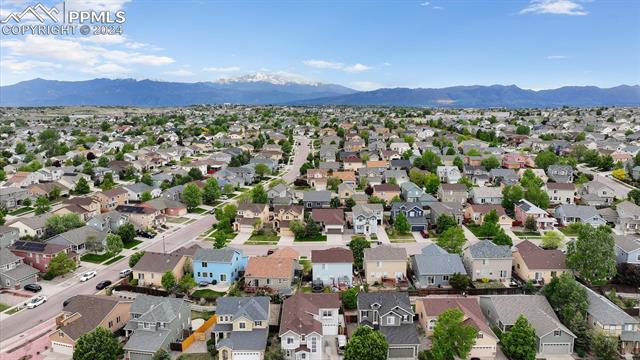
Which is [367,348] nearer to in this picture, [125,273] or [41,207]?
[125,273]

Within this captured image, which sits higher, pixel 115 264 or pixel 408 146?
pixel 408 146

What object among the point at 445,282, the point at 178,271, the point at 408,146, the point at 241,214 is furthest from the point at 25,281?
the point at 408,146

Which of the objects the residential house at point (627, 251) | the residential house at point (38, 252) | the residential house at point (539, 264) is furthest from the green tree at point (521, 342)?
the residential house at point (38, 252)

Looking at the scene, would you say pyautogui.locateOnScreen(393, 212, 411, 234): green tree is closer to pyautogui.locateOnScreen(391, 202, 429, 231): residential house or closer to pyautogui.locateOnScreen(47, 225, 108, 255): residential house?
pyautogui.locateOnScreen(391, 202, 429, 231): residential house

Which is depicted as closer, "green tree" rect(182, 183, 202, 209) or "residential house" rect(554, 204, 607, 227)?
"residential house" rect(554, 204, 607, 227)

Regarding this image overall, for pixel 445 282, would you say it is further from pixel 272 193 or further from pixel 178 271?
pixel 272 193

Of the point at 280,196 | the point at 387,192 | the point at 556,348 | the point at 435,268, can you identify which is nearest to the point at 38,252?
the point at 280,196

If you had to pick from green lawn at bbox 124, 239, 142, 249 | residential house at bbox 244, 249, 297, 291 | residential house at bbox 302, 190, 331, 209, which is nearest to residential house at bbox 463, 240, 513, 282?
residential house at bbox 244, 249, 297, 291

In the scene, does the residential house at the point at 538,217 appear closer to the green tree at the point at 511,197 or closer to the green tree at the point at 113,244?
the green tree at the point at 511,197
